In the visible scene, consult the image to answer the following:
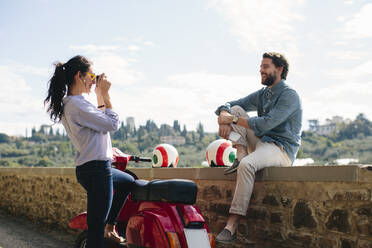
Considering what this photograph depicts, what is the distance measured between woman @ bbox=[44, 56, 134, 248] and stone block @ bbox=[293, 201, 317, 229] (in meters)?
1.31

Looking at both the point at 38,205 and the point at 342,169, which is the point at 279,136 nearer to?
the point at 342,169

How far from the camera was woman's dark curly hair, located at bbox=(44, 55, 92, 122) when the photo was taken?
3.00m

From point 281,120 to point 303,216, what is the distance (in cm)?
77

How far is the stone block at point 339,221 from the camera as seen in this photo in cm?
306

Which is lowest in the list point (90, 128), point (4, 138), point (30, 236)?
point (30, 236)

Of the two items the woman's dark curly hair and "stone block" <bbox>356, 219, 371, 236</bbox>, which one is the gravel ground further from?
"stone block" <bbox>356, 219, 371, 236</bbox>

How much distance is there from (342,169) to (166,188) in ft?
3.98

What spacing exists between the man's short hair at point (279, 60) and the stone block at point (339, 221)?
4.38 feet

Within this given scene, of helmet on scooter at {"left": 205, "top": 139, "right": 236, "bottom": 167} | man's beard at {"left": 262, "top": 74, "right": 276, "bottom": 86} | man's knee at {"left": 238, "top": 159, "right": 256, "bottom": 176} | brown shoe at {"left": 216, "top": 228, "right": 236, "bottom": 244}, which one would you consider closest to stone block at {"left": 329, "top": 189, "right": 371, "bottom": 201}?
man's knee at {"left": 238, "top": 159, "right": 256, "bottom": 176}

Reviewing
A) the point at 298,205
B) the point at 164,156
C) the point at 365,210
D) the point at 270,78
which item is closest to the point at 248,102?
the point at 270,78

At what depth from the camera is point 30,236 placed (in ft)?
22.6

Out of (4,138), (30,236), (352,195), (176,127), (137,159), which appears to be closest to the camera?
(352,195)

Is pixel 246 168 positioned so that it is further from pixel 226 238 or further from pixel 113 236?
pixel 113 236

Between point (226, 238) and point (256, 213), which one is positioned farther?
point (256, 213)
